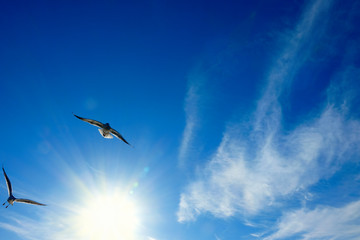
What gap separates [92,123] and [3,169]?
12.2m

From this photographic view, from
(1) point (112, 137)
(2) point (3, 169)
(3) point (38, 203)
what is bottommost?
(3) point (38, 203)

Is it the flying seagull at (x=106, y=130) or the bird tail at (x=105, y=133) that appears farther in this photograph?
the bird tail at (x=105, y=133)

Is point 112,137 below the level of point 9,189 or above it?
above

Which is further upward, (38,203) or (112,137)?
(112,137)

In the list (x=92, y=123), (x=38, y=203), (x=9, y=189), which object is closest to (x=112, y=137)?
(x=92, y=123)

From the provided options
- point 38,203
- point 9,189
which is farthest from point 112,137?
point 9,189

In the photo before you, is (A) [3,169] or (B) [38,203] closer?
(A) [3,169]

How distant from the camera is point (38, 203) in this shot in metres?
31.0

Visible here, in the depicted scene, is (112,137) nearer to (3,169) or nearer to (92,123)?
(92,123)

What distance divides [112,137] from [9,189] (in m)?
15.9

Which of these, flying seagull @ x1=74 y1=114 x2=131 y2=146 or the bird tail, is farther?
the bird tail

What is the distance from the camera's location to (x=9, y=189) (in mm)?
31641

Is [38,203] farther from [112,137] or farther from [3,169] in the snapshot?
[112,137]

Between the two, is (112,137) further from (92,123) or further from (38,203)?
(38,203)
